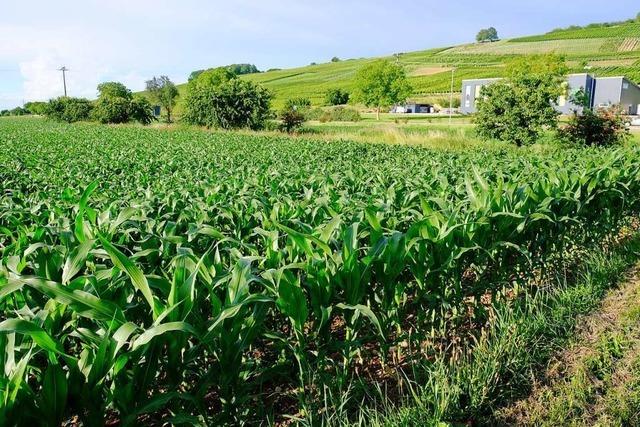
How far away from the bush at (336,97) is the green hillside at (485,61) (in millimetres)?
4045

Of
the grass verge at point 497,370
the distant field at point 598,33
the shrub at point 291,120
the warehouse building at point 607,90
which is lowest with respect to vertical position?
the grass verge at point 497,370

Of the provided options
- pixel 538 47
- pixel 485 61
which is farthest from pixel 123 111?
pixel 538 47

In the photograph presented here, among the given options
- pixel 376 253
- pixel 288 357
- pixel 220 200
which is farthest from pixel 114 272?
pixel 220 200

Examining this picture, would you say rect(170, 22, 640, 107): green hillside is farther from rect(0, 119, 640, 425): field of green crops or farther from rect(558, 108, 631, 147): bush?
Result: rect(0, 119, 640, 425): field of green crops

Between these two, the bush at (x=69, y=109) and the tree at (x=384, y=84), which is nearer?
the bush at (x=69, y=109)

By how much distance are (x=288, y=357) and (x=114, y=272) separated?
109 centimetres

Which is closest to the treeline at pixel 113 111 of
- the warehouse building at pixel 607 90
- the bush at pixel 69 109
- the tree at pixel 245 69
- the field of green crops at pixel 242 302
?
the bush at pixel 69 109

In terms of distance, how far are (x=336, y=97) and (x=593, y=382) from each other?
99.2m

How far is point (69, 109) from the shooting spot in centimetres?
5712

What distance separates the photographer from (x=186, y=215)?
418cm

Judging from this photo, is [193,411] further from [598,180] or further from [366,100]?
[366,100]

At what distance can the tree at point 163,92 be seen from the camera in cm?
7188

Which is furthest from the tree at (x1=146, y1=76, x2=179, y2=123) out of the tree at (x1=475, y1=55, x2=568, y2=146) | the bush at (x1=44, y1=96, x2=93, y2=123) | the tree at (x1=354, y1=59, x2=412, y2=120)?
the tree at (x1=475, y1=55, x2=568, y2=146)

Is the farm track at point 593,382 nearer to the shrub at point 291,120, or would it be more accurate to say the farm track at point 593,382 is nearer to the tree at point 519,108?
the tree at point 519,108
